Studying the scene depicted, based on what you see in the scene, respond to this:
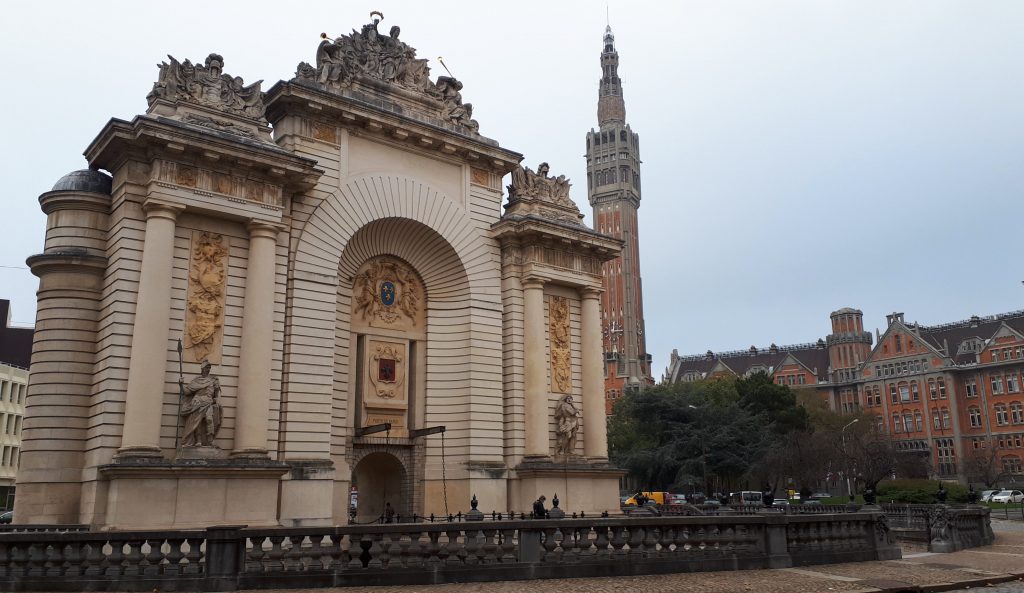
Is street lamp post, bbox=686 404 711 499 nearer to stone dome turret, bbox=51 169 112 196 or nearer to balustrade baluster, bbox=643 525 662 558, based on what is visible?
balustrade baluster, bbox=643 525 662 558

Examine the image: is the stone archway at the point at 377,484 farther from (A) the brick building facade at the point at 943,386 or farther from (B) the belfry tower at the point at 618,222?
(B) the belfry tower at the point at 618,222

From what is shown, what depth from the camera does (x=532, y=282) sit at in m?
32.7

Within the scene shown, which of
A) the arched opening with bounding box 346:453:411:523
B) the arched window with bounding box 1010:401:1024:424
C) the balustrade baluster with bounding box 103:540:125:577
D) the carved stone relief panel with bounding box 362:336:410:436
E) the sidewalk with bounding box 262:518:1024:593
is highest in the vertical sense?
the arched window with bounding box 1010:401:1024:424

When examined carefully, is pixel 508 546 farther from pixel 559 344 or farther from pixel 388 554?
pixel 559 344

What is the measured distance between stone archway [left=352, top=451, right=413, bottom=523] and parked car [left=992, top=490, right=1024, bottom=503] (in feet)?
162

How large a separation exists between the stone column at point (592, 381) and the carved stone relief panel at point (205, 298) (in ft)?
50.9

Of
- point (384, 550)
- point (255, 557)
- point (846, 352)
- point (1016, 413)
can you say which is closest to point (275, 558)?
point (255, 557)

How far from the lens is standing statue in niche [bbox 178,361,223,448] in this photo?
22.8 metres

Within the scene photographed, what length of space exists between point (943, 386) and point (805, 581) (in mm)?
88785

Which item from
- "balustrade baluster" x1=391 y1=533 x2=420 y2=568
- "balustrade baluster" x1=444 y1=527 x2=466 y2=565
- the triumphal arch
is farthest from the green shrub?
"balustrade baluster" x1=391 y1=533 x2=420 y2=568

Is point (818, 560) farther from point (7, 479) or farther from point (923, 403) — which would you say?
point (923, 403)

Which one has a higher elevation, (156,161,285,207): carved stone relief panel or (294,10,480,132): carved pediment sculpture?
(294,10,480,132): carved pediment sculpture

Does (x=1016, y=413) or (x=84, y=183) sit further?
(x=1016, y=413)

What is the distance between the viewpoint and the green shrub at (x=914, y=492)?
47.2 meters
